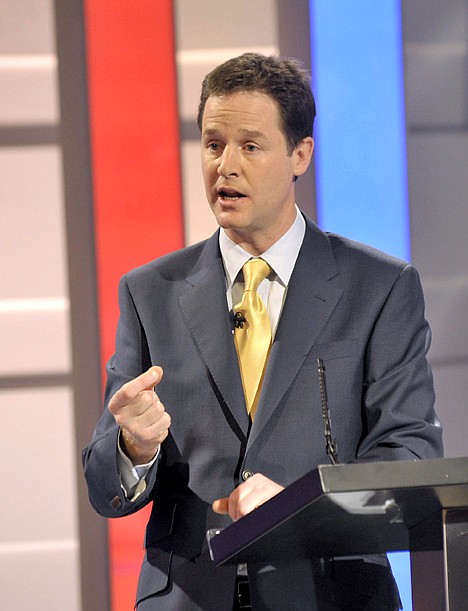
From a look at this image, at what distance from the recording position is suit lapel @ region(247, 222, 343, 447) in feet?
5.76

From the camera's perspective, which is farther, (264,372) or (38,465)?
(38,465)

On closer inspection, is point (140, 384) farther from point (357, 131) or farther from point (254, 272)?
point (357, 131)

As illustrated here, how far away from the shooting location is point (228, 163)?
6.22 feet

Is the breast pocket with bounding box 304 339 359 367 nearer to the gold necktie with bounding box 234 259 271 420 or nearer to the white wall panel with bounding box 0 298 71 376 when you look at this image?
the gold necktie with bounding box 234 259 271 420

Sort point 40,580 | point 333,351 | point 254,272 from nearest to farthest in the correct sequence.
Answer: point 333,351 → point 254,272 → point 40,580

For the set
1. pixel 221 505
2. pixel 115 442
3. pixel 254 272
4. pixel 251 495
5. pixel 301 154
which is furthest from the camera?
pixel 301 154

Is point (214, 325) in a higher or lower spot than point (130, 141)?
lower

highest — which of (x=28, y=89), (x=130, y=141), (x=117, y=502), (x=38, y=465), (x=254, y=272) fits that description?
(x=28, y=89)

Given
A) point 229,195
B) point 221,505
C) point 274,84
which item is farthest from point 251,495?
point 274,84

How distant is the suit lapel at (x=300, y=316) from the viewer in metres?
1.76

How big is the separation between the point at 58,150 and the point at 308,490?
1826 mm

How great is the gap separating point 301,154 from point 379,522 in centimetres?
105

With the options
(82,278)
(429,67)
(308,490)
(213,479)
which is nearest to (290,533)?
(308,490)

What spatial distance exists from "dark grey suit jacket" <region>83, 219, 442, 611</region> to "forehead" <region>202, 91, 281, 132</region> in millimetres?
289
